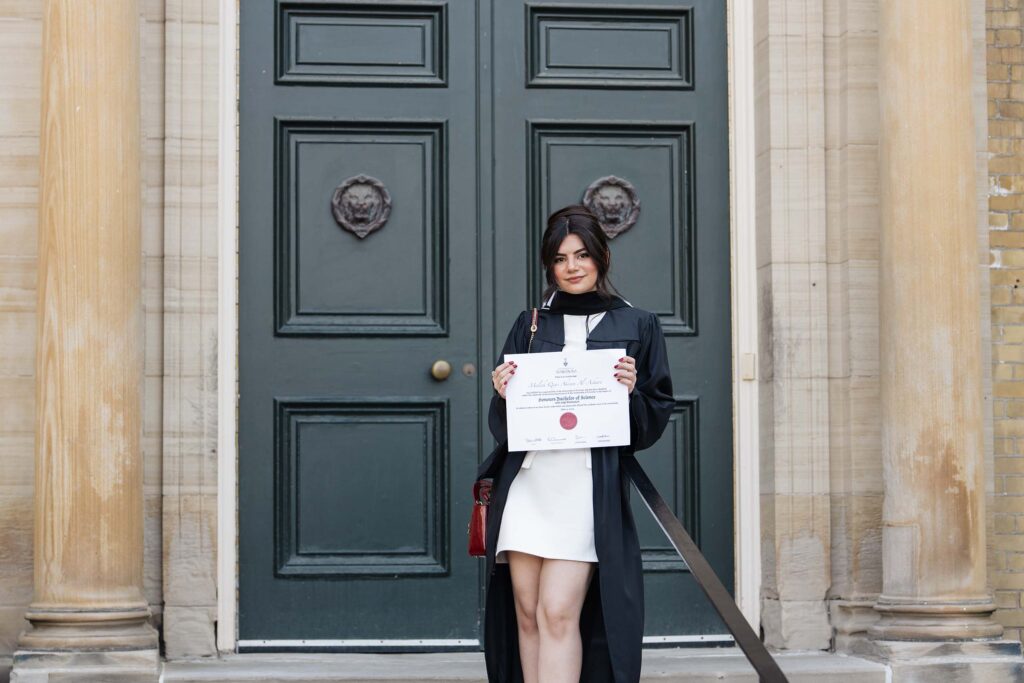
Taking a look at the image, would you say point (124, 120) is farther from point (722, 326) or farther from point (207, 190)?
point (722, 326)

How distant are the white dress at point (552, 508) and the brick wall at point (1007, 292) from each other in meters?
2.69

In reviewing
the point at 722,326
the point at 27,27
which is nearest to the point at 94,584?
the point at 27,27

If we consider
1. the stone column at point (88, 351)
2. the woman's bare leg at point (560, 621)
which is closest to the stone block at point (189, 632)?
the stone column at point (88, 351)

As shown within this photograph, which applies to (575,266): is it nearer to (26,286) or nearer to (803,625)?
(803,625)

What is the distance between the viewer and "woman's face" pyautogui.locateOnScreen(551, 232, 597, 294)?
199 inches

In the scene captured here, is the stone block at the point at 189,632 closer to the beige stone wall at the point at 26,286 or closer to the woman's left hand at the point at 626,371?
the beige stone wall at the point at 26,286

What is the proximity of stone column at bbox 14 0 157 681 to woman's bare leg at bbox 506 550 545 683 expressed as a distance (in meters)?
1.71

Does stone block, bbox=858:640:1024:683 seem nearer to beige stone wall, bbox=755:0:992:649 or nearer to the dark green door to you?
beige stone wall, bbox=755:0:992:649

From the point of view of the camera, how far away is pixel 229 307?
6.80 m

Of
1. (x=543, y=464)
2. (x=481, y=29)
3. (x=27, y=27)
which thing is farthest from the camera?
(x=481, y=29)

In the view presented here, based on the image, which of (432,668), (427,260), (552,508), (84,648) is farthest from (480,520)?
(427,260)

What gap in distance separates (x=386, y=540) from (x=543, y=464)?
2015mm

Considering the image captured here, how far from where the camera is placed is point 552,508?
16.4 ft

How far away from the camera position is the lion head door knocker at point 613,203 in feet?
23.2
